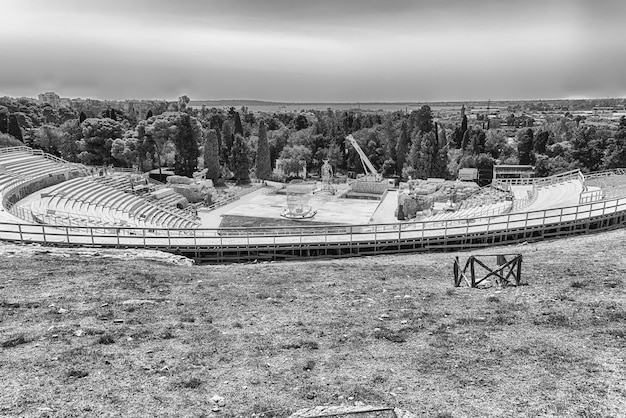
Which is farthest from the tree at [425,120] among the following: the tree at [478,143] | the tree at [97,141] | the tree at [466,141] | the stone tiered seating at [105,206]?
the stone tiered seating at [105,206]

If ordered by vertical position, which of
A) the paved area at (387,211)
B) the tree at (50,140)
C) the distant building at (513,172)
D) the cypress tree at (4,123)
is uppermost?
the cypress tree at (4,123)

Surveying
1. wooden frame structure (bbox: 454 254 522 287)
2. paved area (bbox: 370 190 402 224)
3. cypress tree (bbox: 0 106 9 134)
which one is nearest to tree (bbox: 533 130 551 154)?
paved area (bbox: 370 190 402 224)

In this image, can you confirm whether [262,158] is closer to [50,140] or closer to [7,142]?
[7,142]

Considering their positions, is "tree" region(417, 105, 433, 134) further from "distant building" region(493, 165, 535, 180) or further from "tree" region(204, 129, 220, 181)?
"tree" region(204, 129, 220, 181)

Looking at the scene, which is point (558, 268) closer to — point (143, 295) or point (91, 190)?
point (143, 295)

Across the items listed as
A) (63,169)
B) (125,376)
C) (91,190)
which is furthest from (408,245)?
(63,169)

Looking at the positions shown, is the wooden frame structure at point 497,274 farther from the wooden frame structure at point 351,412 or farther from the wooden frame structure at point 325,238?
the wooden frame structure at point 351,412

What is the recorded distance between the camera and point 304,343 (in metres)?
9.67

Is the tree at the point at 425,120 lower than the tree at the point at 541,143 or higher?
higher

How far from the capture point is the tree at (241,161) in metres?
66.6

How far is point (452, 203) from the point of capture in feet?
139

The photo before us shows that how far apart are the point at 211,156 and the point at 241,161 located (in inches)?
205

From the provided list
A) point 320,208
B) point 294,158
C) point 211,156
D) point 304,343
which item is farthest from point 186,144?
point 304,343

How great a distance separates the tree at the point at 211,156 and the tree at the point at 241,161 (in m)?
3.90
